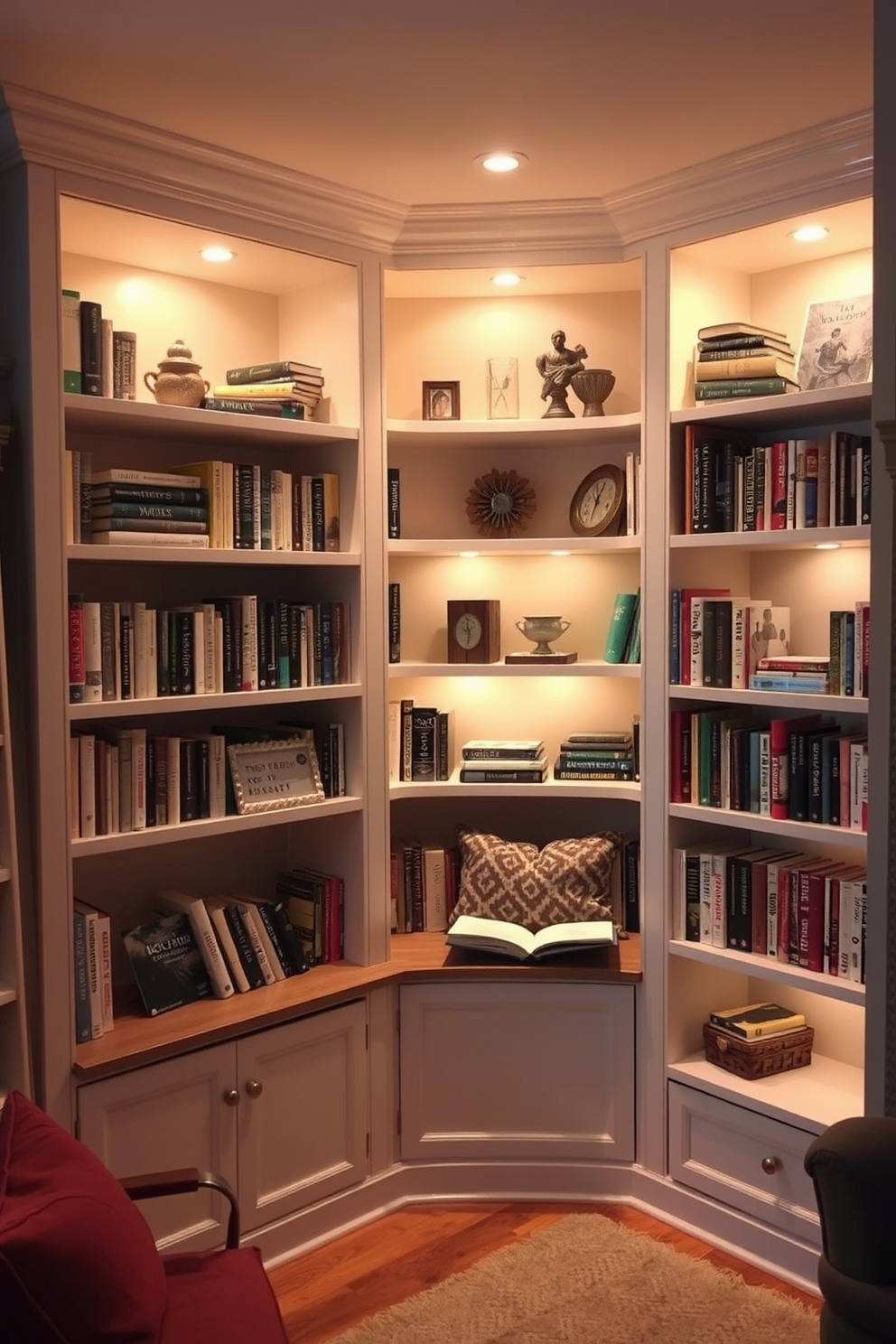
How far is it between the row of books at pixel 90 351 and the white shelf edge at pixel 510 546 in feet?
2.90

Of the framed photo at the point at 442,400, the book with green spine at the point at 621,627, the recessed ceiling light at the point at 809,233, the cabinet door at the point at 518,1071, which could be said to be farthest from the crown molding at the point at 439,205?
the cabinet door at the point at 518,1071

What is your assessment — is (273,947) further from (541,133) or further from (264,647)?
(541,133)

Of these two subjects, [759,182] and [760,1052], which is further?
[760,1052]

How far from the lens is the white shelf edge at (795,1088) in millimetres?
2908

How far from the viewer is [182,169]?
109 inches

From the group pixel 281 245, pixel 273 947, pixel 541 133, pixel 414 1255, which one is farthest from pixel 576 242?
pixel 414 1255

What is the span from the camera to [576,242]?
323cm

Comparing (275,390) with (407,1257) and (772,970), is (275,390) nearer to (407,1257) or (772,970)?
(772,970)

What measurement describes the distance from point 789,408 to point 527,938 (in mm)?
1549

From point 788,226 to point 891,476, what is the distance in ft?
3.75

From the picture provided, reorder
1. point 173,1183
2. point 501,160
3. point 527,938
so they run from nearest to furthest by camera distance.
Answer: point 173,1183 < point 501,160 < point 527,938

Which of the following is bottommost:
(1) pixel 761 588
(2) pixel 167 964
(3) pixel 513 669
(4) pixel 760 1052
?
(4) pixel 760 1052

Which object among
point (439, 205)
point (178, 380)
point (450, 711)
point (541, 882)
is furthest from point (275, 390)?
point (541, 882)

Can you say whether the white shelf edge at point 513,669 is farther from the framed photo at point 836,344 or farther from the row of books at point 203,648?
the framed photo at point 836,344
